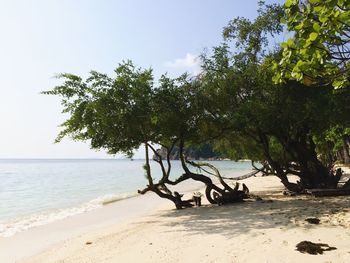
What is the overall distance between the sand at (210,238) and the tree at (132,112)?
4164mm

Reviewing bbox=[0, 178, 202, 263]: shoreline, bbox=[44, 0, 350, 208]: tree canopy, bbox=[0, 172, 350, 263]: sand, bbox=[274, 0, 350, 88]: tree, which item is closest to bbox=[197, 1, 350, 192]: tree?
bbox=[44, 0, 350, 208]: tree canopy

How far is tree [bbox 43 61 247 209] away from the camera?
716 inches

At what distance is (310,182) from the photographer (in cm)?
2150

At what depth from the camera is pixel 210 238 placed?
1164 centimetres

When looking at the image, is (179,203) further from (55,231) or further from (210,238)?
(210,238)

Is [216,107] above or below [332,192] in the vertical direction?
above

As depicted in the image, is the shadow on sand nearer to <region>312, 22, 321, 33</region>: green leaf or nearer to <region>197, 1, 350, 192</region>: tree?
<region>197, 1, 350, 192</region>: tree

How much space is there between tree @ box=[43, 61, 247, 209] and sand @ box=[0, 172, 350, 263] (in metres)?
4.16

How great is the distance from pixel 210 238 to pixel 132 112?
851 cm

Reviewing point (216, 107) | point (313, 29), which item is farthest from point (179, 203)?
point (313, 29)

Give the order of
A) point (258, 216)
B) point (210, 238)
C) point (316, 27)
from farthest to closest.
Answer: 1. point (258, 216)
2. point (210, 238)
3. point (316, 27)

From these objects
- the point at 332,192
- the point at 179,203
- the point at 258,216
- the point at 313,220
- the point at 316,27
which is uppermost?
the point at 316,27

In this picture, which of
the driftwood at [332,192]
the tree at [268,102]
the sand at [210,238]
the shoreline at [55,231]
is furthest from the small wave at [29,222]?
the driftwood at [332,192]

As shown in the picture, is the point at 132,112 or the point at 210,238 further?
the point at 132,112
